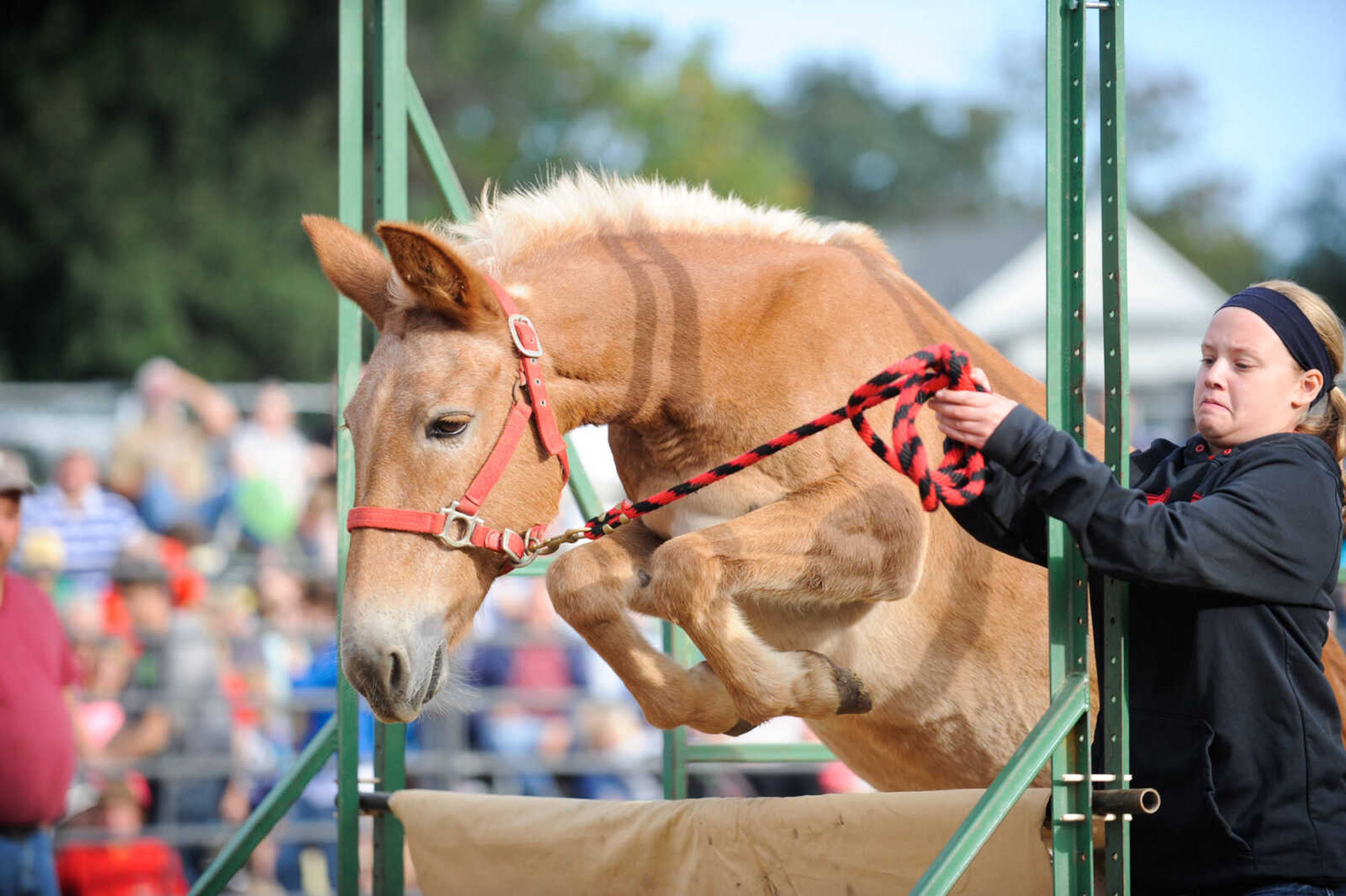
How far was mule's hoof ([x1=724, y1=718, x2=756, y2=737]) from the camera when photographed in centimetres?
326

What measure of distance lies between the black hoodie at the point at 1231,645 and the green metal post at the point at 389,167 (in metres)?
2.19

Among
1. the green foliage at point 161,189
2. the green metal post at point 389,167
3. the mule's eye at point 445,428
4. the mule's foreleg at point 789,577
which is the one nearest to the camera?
the mule's eye at point 445,428

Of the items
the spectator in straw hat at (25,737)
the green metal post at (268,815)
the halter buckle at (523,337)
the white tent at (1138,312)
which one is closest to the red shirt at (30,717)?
the spectator in straw hat at (25,737)

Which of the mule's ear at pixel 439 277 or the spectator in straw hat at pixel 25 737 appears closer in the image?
the mule's ear at pixel 439 277

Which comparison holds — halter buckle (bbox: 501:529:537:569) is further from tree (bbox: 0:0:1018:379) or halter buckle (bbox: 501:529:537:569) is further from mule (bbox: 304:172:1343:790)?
tree (bbox: 0:0:1018:379)

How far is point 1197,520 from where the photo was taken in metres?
2.30

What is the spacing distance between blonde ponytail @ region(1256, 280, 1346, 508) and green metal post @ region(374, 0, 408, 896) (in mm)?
2379

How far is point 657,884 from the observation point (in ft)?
10.4

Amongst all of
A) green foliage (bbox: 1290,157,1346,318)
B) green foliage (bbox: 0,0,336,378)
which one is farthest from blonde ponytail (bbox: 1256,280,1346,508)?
green foliage (bbox: 1290,157,1346,318)

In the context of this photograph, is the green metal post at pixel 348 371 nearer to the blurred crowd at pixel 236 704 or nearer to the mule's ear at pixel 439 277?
the mule's ear at pixel 439 277

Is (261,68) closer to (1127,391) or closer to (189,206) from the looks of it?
(189,206)

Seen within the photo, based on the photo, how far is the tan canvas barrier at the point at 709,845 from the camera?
274 cm

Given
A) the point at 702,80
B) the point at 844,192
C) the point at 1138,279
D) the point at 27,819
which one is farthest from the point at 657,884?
the point at 844,192

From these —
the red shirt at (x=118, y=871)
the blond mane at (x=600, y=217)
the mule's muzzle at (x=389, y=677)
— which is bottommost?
the red shirt at (x=118, y=871)
